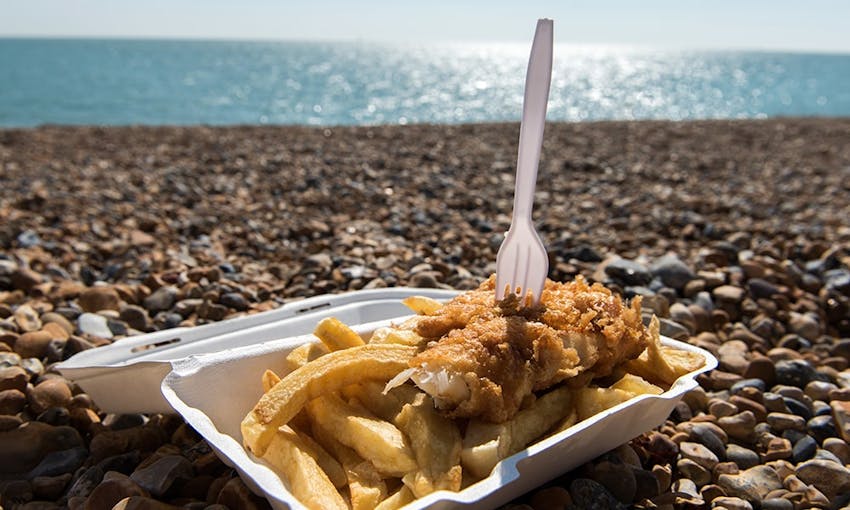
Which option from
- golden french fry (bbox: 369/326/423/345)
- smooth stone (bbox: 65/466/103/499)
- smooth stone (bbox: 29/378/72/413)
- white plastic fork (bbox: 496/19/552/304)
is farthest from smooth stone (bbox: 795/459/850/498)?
smooth stone (bbox: 29/378/72/413)

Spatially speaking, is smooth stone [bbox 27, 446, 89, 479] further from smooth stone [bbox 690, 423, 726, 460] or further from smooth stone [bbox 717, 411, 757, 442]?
smooth stone [bbox 717, 411, 757, 442]

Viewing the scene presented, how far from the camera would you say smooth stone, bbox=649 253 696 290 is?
5.90 meters

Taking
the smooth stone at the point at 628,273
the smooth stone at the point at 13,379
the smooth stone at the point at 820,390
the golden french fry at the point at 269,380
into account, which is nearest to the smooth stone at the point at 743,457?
the smooth stone at the point at 820,390

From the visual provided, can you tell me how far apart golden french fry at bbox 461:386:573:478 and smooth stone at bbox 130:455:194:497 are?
4.06ft

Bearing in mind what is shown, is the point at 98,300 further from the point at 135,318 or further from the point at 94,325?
the point at 94,325

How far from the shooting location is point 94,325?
468 centimetres

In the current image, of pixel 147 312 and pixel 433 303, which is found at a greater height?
pixel 433 303

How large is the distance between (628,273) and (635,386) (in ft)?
10.4

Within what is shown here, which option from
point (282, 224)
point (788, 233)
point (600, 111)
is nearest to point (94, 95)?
point (600, 111)

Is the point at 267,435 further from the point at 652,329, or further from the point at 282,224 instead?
the point at 282,224

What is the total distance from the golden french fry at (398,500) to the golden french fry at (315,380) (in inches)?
17.7

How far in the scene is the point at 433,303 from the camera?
10.3 ft

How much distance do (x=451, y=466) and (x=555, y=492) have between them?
A: 60 centimetres

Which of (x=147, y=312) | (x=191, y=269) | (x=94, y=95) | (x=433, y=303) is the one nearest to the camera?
(x=433, y=303)
